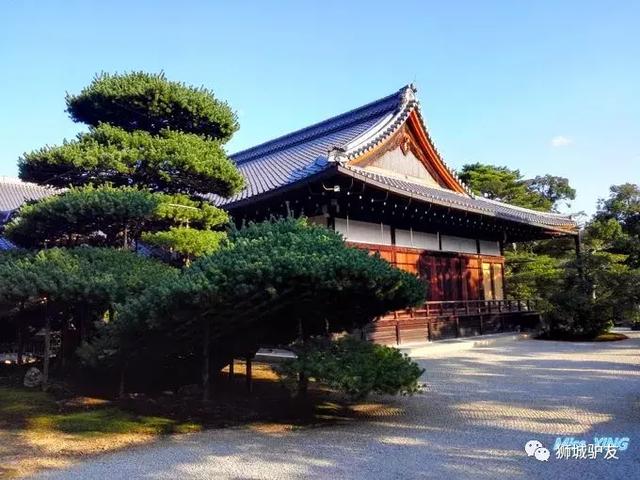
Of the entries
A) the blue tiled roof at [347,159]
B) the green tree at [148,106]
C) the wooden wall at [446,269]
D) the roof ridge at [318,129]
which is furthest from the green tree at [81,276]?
the roof ridge at [318,129]

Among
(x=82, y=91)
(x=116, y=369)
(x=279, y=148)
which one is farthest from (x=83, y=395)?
(x=279, y=148)

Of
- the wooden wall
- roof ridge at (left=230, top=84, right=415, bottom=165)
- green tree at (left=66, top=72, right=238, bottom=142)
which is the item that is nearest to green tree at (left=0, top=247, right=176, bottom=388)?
green tree at (left=66, top=72, right=238, bottom=142)

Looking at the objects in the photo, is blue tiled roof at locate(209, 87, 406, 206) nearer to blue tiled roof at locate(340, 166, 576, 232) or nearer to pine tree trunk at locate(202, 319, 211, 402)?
blue tiled roof at locate(340, 166, 576, 232)

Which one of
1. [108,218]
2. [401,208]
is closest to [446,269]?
[401,208]

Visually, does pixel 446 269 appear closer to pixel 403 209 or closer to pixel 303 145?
pixel 403 209

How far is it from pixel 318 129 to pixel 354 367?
16.4 meters

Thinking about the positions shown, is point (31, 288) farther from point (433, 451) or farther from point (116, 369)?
point (433, 451)

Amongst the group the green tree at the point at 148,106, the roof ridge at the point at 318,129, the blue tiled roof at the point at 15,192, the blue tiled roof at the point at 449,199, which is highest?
the roof ridge at the point at 318,129

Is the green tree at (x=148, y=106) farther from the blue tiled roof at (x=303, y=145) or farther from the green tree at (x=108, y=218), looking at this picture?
the blue tiled roof at (x=303, y=145)

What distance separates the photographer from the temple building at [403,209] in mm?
13000

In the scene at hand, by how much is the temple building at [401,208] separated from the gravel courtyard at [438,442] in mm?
5272

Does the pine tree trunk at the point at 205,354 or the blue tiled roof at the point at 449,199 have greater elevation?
the blue tiled roof at the point at 449,199

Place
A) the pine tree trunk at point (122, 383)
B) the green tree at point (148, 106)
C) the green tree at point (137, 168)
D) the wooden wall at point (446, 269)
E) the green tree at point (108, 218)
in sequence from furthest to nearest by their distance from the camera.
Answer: the wooden wall at point (446, 269) < the green tree at point (148, 106) < the green tree at point (137, 168) < the green tree at point (108, 218) < the pine tree trunk at point (122, 383)

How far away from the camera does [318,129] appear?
21844 millimetres
